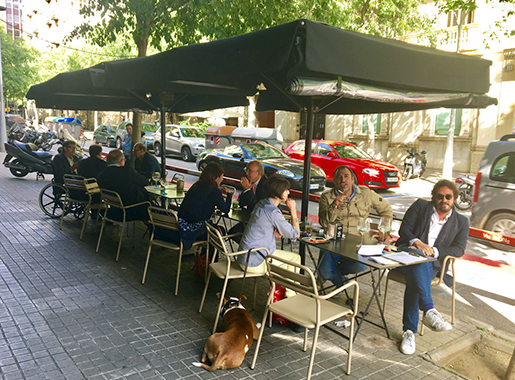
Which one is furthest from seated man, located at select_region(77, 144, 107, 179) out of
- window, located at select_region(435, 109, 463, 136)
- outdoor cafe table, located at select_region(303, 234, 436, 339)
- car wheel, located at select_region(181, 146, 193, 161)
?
window, located at select_region(435, 109, 463, 136)

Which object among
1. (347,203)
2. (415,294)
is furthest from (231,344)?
(347,203)

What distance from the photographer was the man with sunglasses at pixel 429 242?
4.12 metres

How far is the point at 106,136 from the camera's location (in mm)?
29953

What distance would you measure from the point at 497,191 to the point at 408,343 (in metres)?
4.93

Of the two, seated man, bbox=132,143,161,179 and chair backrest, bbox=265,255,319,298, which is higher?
seated man, bbox=132,143,161,179

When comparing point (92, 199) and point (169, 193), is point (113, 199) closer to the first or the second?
point (169, 193)

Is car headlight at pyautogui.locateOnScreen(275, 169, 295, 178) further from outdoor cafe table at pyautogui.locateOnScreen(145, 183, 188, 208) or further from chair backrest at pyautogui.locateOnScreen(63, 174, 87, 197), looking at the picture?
chair backrest at pyautogui.locateOnScreen(63, 174, 87, 197)

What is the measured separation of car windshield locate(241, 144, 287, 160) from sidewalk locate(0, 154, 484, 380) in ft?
27.8

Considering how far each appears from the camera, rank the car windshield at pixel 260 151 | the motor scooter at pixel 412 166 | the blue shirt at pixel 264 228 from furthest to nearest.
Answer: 1. the motor scooter at pixel 412 166
2. the car windshield at pixel 260 151
3. the blue shirt at pixel 264 228

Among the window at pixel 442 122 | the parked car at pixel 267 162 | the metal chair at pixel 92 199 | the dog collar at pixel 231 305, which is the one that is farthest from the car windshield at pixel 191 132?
the dog collar at pixel 231 305

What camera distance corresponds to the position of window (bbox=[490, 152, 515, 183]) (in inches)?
302

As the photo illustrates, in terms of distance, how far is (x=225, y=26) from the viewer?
1118 cm

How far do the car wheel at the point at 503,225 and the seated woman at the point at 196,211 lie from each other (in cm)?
526

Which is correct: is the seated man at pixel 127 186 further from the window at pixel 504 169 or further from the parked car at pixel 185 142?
the parked car at pixel 185 142
